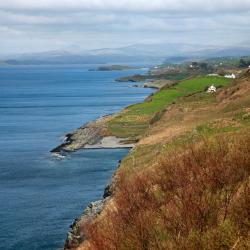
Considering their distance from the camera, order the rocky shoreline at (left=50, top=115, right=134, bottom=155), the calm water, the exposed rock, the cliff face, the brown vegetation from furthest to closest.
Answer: the rocky shoreline at (left=50, top=115, right=134, bottom=155), the calm water, the exposed rock, the cliff face, the brown vegetation

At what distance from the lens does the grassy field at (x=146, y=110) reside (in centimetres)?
8613

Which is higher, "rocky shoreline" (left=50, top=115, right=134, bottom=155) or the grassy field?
the grassy field

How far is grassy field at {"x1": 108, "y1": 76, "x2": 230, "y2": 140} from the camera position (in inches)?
3391

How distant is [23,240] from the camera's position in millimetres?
39281

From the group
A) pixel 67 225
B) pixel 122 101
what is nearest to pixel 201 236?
pixel 67 225

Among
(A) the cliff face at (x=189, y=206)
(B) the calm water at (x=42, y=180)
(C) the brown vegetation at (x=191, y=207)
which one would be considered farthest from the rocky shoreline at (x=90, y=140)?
(C) the brown vegetation at (x=191, y=207)

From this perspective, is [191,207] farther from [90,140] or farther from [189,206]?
[90,140]

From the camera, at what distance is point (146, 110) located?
332 ft

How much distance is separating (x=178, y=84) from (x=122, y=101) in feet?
89.5

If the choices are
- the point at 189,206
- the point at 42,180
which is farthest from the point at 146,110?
the point at 189,206

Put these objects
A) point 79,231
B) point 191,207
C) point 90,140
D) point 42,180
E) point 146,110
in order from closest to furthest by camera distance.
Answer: point 191,207, point 79,231, point 42,180, point 90,140, point 146,110

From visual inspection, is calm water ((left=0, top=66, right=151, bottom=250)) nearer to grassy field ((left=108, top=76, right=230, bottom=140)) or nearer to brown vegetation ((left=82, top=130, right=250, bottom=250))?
grassy field ((left=108, top=76, right=230, bottom=140))

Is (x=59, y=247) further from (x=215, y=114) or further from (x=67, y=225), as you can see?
(x=215, y=114)

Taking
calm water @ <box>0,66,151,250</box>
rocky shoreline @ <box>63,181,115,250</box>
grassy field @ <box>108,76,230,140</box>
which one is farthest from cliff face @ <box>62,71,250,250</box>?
grassy field @ <box>108,76,230,140</box>
